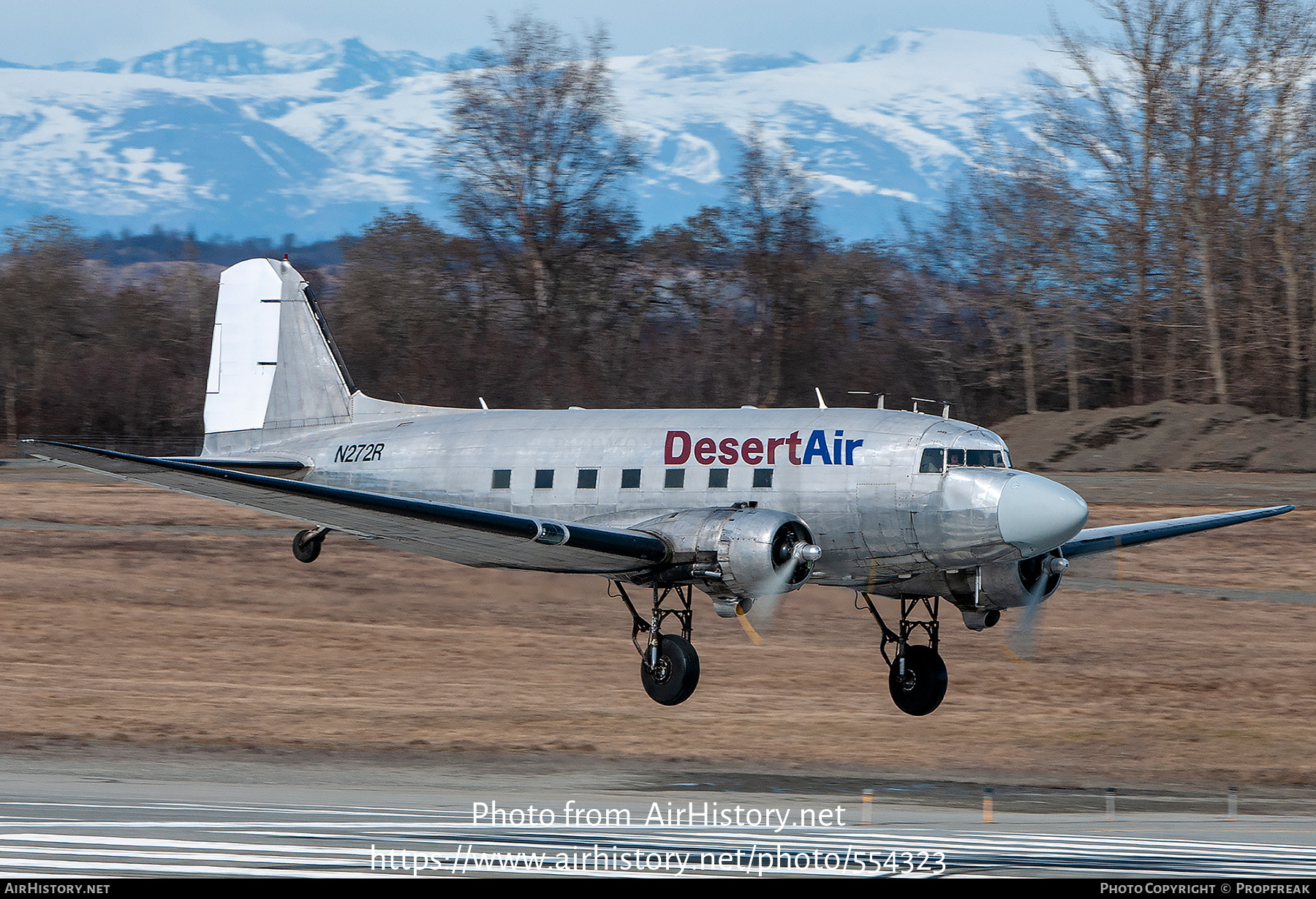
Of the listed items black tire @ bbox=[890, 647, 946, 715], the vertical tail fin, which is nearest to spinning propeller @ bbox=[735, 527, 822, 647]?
black tire @ bbox=[890, 647, 946, 715]

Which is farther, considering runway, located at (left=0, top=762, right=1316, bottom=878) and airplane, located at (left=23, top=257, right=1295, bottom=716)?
airplane, located at (left=23, top=257, right=1295, bottom=716)

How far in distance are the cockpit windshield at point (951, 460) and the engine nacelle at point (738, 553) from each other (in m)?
2.02

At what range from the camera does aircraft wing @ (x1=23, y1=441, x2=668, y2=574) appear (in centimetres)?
→ 1789

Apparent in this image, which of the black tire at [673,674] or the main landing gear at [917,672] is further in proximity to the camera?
the main landing gear at [917,672]

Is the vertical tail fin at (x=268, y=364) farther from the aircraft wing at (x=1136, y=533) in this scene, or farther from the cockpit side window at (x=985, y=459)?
the aircraft wing at (x=1136, y=533)

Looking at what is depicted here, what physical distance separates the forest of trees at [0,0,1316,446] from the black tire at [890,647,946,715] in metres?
34.8

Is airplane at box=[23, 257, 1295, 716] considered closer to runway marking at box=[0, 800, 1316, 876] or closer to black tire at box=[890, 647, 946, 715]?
black tire at box=[890, 647, 946, 715]

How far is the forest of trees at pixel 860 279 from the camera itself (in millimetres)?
54656

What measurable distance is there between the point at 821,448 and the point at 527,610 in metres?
15.9

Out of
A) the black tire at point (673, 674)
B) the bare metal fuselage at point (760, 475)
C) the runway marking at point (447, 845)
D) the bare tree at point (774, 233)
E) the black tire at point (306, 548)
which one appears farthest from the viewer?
the bare tree at point (774, 233)

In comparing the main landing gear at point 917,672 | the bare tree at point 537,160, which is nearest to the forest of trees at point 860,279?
the bare tree at point 537,160

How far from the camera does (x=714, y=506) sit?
68.4ft

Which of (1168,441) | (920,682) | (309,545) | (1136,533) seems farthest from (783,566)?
(1168,441)
